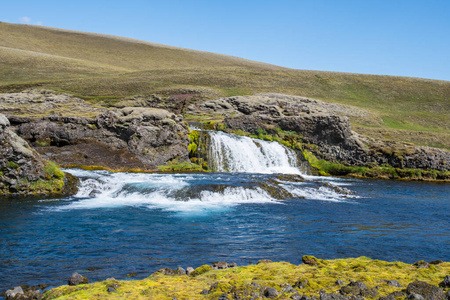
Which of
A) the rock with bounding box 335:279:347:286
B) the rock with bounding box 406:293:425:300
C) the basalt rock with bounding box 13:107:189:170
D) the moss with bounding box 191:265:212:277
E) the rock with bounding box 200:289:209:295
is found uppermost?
the basalt rock with bounding box 13:107:189:170

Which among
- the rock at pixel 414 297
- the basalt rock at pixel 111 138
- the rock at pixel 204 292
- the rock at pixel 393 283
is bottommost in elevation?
the rock at pixel 204 292

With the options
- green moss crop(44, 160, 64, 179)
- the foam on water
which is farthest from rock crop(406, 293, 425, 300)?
green moss crop(44, 160, 64, 179)

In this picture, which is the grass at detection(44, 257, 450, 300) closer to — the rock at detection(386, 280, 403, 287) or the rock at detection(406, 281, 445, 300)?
the rock at detection(386, 280, 403, 287)

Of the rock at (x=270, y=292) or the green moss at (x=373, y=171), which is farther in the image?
the green moss at (x=373, y=171)

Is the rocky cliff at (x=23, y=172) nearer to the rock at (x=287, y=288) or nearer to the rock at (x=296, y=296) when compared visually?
the rock at (x=287, y=288)

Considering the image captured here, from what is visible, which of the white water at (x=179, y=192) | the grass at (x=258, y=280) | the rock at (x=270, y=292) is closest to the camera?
the rock at (x=270, y=292)

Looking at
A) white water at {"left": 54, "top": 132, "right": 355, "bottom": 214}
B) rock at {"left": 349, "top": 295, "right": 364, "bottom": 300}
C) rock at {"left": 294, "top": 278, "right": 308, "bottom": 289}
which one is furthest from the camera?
white water at {"left": 54, "top": 132, "right": 355, "bottom": 214}

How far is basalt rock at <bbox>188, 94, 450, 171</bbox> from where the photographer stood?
33.4 metres

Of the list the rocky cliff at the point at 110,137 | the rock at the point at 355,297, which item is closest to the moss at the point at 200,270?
the rock at the point at 355,297

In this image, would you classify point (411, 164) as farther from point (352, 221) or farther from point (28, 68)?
point (28, 68)

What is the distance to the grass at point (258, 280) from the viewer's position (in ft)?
20.6

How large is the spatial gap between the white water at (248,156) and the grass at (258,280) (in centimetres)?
2274

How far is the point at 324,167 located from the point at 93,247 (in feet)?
91.0

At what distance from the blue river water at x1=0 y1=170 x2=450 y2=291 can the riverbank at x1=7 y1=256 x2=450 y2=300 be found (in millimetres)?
1320
